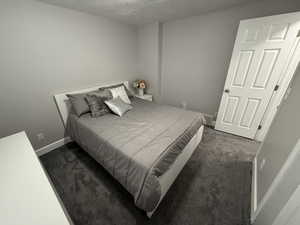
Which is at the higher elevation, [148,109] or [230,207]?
[148,109]

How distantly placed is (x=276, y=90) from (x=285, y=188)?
187cm

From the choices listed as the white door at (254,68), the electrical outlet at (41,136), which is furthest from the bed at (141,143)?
the white door at (254,68)

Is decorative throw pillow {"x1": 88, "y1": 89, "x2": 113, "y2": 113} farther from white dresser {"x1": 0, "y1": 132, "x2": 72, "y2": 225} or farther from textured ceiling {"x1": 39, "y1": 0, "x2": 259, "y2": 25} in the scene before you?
textured ceiling {"x1": 39, "y1": 0, "x2": 259, "y2": 25}

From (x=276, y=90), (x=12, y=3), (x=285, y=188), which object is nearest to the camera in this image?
(x=285, y=188)

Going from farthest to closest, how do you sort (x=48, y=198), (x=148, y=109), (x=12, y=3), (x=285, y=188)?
(x=148, y=109) → (x=12, y=3) → (x=285, y=188) → (x=48, y=198)

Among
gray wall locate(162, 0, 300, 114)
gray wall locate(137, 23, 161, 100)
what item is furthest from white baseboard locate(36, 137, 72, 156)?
gray wall locate(162, 0, 300, 114)

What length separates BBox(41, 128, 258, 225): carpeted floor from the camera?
126cm

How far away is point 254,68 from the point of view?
214cm

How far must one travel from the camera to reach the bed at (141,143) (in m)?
1.12

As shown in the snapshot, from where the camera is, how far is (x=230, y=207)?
1.35 m

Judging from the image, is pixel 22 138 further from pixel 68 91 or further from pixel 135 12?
pixel 135 12

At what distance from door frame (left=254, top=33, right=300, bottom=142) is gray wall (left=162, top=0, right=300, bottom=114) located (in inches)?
26.1

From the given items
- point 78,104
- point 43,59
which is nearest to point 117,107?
point 78,104

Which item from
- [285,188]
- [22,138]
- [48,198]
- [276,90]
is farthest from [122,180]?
[276,90]
